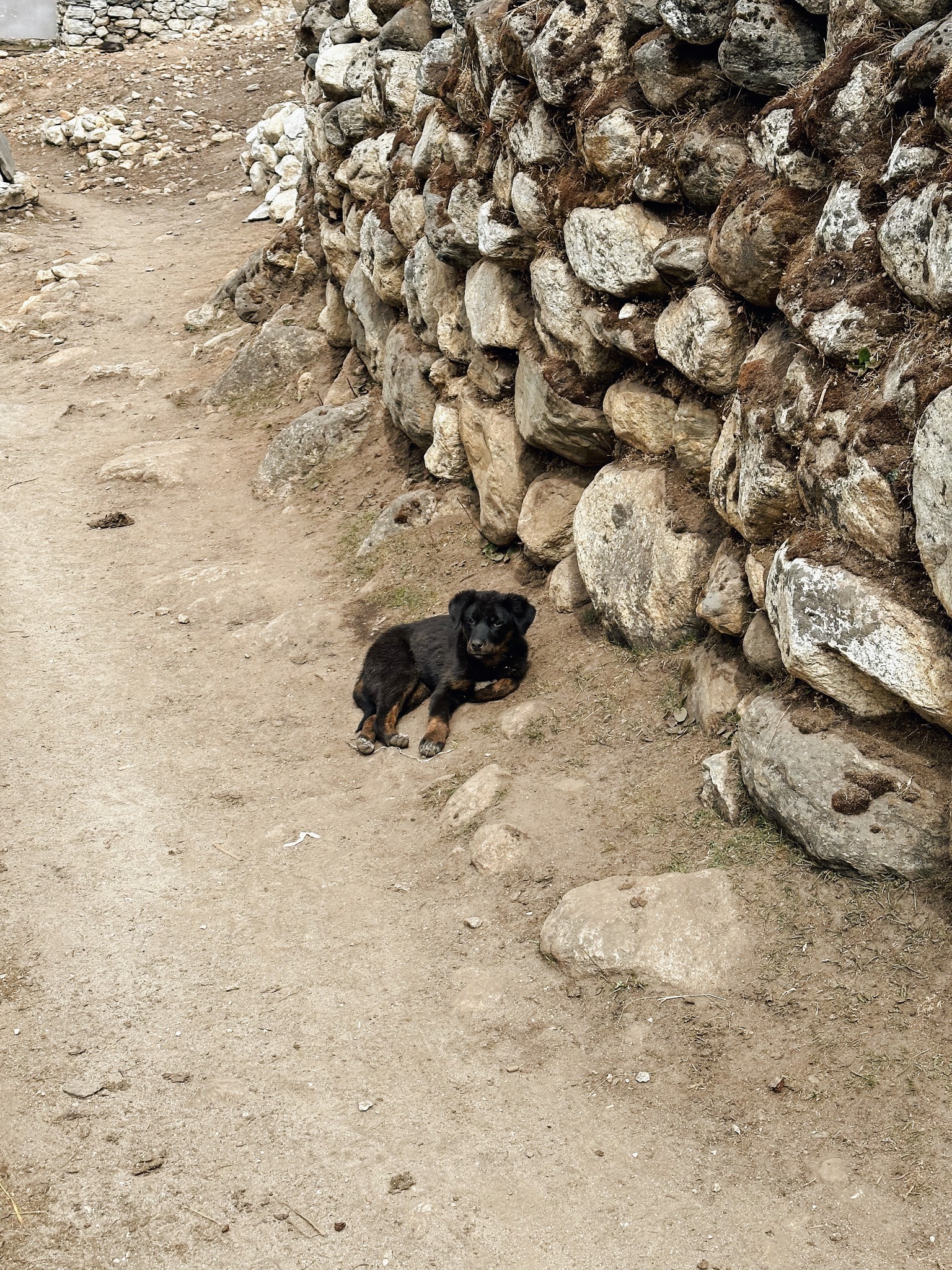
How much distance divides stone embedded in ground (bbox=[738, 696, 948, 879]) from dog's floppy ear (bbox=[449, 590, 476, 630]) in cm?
321

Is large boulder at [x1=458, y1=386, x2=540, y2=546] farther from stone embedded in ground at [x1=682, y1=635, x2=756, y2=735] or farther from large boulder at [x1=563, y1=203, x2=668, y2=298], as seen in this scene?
stone embedded in ground at [x1=682, y1=635, x2=756, y2=735]

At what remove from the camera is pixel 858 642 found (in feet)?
17.9

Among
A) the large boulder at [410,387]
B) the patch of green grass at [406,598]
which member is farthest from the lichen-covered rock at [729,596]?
the large boulder at [410,387]

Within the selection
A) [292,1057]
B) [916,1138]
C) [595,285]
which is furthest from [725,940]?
[595,285]

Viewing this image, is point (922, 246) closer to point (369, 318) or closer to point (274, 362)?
point (369, 318)

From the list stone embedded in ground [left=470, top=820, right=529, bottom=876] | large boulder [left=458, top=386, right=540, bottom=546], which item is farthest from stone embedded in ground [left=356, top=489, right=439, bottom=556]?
stone embedded in ground [left=470, top=820, right=529, bottom=876]

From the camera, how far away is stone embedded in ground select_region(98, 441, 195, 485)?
14.5 metres

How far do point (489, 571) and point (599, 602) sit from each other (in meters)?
1.99

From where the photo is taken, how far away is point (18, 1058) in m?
5.69

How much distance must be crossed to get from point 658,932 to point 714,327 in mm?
3745

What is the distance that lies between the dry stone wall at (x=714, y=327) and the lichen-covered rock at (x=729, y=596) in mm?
19

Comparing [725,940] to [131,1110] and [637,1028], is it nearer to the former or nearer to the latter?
[637,1028]

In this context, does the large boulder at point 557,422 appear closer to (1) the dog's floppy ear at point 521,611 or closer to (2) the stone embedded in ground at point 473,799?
(1) the dog's floppy ear at point 521,611

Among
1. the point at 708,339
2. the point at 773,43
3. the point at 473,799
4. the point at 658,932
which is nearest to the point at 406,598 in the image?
→ the point at 473,799
